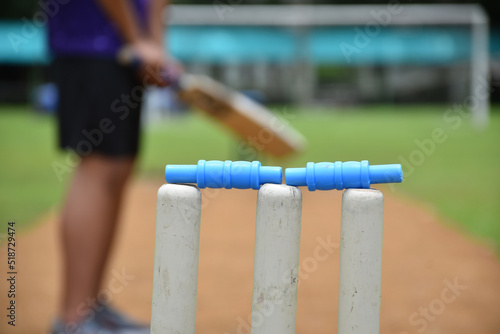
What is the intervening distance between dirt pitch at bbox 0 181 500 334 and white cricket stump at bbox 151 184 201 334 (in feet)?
4.02

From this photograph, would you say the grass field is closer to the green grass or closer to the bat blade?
the green grass

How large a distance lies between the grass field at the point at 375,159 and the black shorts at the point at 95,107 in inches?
90.8

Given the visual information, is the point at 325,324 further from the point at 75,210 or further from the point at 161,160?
the point at 161,160

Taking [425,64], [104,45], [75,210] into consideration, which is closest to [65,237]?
[75,210]

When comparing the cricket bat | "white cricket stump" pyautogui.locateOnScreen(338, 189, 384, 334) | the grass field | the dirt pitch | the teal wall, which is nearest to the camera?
"white cricket stump" pyautogui.locateOnScreen(338, 189, 384, 334)

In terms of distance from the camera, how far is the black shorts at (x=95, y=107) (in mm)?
1893

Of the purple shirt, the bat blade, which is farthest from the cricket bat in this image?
the purple shirt

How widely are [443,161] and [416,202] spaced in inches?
109

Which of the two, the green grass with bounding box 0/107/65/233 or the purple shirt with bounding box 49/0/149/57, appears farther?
the green grass with bounding box 0/107/65/233

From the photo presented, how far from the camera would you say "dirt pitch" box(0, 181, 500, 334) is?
2.29 meters

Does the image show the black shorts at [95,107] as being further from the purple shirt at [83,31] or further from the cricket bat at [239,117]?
the cricket bat at [239,117]

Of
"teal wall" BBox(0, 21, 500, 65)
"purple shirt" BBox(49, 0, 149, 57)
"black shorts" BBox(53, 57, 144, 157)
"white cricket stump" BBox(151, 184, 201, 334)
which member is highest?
"teal wall" BBox(0, 21, 500, 65)

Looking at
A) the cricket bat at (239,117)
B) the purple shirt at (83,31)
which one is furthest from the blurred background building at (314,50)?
the purple shirt at (83,31)

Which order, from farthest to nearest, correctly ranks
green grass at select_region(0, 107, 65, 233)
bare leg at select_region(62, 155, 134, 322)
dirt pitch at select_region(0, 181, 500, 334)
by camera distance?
green grass at select_region(0, 107, 65, 233), dirt pitch at select_region(0, 181, 500, 334), bare leg at select_region(62, 155, 134, 322)
